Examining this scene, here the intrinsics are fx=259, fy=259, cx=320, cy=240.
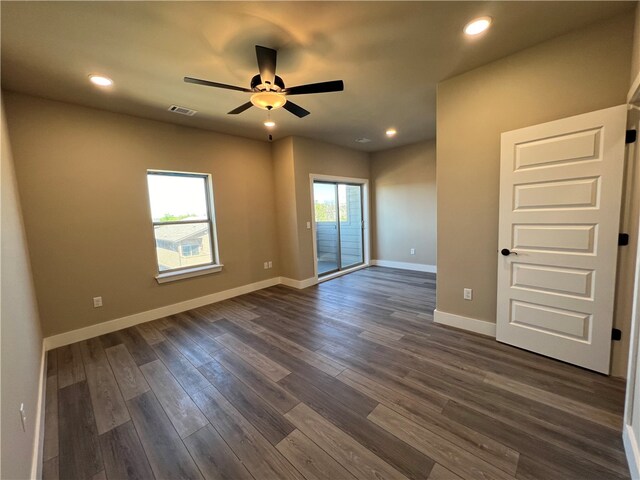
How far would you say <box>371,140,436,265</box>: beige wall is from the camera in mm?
5320

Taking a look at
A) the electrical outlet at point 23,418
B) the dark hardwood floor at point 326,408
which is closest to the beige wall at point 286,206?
the dark hardwood floor at point 326,408

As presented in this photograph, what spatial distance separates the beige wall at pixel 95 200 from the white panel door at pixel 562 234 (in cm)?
388

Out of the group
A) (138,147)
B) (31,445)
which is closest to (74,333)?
(31,445)

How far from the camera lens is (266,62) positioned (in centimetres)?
203

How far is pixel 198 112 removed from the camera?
333cm

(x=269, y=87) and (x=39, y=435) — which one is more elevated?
(x=269, y=87)

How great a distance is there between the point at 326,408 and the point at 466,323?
1.89 meters

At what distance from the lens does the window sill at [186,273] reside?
12.0 feet

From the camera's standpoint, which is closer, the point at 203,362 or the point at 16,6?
the point at 16,6

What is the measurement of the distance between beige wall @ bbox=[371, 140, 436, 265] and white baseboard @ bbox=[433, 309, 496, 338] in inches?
99.6

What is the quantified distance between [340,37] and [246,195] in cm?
302

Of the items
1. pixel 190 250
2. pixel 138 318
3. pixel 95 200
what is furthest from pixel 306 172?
pixel 138 318

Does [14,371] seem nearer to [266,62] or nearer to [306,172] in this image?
[266,62]

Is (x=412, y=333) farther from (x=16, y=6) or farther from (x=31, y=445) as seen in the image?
(x=16, y=6)
